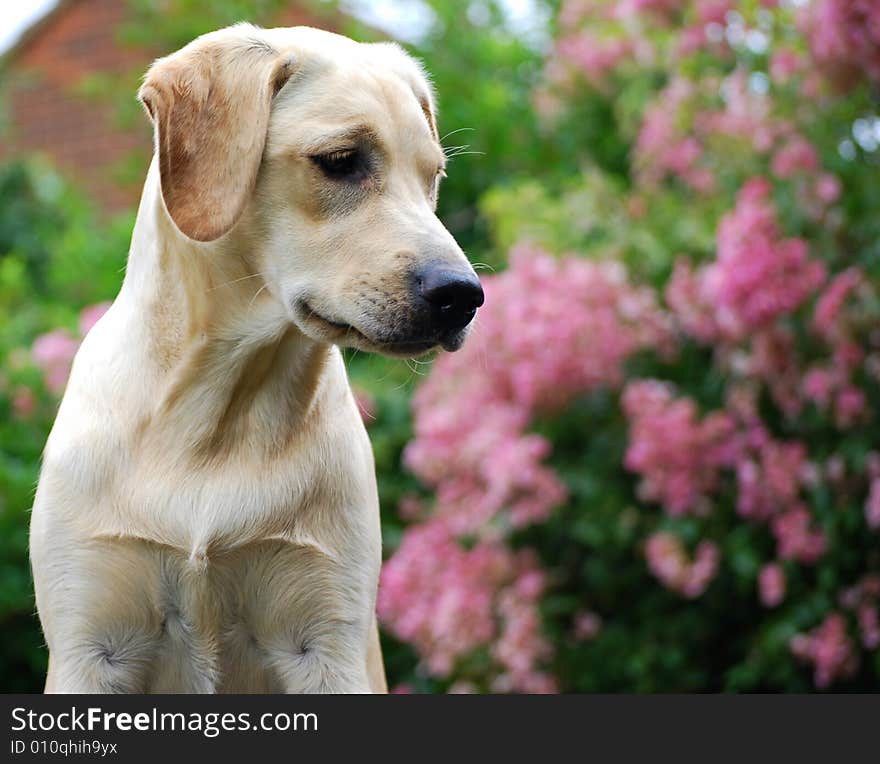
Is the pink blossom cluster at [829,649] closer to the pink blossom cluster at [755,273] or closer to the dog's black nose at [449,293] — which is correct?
the pink blossom cluster at [755,273]

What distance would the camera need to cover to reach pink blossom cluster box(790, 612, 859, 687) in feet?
14.5

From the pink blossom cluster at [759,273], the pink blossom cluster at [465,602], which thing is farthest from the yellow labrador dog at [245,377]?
the pink blossom cluster at [465,602]

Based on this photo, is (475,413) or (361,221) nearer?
(361,221)

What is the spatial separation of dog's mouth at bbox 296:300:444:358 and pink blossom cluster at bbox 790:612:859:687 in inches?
109

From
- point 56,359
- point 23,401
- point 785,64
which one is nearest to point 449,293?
point 785,64

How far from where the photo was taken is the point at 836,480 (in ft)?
14.7

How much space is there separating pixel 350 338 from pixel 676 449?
105 inches

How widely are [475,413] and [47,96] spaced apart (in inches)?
367

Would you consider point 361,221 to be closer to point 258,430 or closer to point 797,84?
point 258,430

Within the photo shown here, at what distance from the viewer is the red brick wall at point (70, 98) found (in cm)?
1214

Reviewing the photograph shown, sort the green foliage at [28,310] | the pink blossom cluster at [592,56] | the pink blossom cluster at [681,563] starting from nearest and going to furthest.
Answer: the pink blossom cluster at [681,563] < the green foliage at [28,310] < the pink blossom cluster at [592,56]

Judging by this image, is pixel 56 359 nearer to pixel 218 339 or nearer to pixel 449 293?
pixel 218 339

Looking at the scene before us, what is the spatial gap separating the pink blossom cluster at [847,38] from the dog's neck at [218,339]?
2.83 meters

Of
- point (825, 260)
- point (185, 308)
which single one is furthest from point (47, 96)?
point (185, 308)
